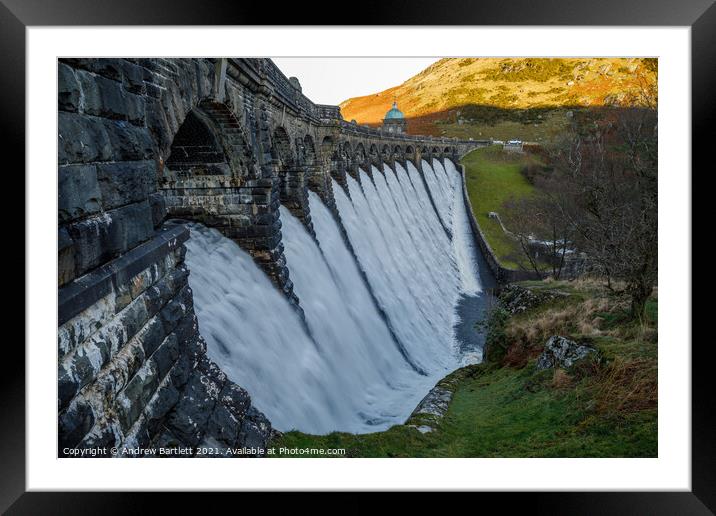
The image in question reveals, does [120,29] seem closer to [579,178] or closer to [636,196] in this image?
[636,196]

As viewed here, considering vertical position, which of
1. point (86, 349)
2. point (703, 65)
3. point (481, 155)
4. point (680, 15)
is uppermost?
point (481, 155)

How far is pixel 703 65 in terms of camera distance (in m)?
5.19

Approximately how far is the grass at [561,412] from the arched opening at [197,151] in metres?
6.57

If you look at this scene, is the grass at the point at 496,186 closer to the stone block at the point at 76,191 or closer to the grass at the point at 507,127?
the grass at the point at 507,127

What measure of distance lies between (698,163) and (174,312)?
6067mm

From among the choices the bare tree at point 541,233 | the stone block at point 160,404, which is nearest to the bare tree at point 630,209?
the stone block at point 160,404

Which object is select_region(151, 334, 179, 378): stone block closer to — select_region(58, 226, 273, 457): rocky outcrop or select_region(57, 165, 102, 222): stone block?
select_region(58, 226, 273, 457): rocky outcrop

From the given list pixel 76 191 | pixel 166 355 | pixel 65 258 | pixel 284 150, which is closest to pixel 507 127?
pixel 284 150

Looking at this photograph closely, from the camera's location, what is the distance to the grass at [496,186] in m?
36.8

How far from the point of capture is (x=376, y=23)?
4.88 meters

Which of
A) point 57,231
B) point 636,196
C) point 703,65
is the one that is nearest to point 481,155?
point 636,196

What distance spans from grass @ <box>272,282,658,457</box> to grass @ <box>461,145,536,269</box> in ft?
75.7

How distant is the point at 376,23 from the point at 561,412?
23.5 ft

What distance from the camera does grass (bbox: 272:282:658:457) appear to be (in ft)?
21.2
